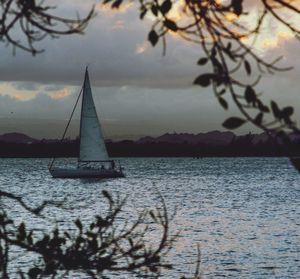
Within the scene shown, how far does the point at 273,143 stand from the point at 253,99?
0.20 metres

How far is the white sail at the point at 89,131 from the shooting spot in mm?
84562

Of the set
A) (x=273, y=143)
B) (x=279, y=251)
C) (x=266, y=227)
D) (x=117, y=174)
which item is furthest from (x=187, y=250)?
(x=117, y=174)

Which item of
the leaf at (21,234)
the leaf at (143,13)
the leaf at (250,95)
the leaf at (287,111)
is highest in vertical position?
the leaf at (143,13)

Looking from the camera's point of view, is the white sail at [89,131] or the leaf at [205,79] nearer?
the leaf at [205,79]

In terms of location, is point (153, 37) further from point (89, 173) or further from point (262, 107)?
point (89, 173)

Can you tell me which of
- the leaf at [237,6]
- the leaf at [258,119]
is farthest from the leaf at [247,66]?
the leaf at [237,6]

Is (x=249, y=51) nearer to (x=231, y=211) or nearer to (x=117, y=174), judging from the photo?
(x=231, y=211)

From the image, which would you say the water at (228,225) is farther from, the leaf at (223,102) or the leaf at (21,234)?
the leaf at (223,102)

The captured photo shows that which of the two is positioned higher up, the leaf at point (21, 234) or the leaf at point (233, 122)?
the leaf at point (233, 122)

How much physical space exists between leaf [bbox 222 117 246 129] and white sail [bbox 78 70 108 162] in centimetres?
8220

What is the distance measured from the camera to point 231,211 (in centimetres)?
6962

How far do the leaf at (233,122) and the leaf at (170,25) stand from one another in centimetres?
65

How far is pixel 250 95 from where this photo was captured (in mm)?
2531

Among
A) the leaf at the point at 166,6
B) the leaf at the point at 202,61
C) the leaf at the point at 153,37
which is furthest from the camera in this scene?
the leaf at the point at 166,6
